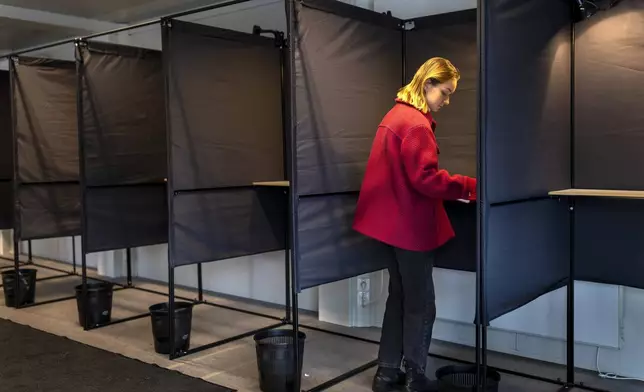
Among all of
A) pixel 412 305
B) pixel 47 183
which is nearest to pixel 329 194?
pixel 412 305

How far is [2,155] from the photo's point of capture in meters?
6.44

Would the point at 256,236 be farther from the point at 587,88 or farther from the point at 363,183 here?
the point at 587,88

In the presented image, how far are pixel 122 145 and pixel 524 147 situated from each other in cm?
324

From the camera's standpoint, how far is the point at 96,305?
4.69 m

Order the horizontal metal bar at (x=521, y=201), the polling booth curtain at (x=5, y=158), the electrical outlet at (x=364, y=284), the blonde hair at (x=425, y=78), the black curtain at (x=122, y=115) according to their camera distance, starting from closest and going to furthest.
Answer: the horizontal metal bar at (x=521, y=201) < the blonde hair at (x=425, y=78) < the electrical outlet at (x=364, y=284) < the black curtain at (x=122, y=115) < the polling booth curtain at (x=5, y=158)

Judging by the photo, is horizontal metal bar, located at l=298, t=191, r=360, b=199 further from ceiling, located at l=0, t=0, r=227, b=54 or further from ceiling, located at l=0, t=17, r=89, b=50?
ceiling, located at l=0, t=17, r=89, b=50

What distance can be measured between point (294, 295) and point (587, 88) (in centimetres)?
183

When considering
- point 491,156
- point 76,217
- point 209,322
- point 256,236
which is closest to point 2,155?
point 76,217

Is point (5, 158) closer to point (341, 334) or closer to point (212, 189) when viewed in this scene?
point (212, 189)

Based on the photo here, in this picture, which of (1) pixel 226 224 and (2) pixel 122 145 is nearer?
(1) pixel 226 224

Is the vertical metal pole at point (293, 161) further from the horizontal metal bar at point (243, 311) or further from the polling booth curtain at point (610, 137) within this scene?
the horizontal metal bar at point (243, 311)

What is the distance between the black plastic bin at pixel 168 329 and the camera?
396 cm

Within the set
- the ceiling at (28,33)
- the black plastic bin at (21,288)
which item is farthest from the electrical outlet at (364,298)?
the ceiling at (28,33)

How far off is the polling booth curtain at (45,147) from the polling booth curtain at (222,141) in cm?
217
